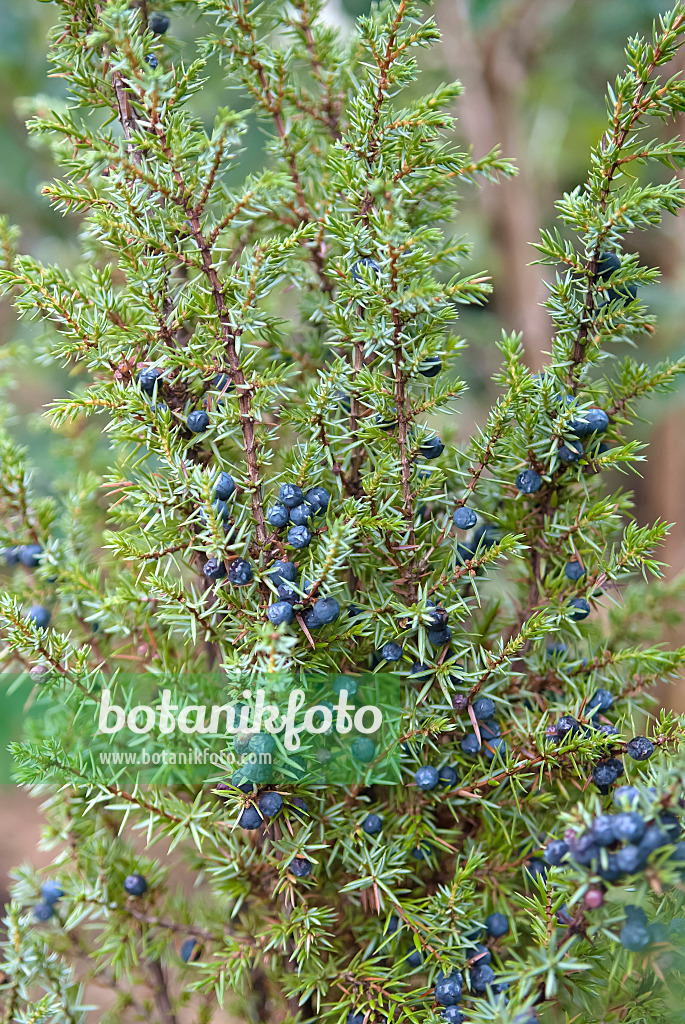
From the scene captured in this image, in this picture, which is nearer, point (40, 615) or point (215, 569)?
point (215, 569)

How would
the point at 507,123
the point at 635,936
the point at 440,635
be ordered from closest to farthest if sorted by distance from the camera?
1. the point at 635,936
2. the point at 440,635
3. the point at 507,123

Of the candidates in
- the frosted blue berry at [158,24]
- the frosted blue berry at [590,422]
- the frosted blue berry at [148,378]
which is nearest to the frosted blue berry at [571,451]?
the frosted blue berry at [590,422]

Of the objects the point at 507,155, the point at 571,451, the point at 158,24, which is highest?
the point at 507,155

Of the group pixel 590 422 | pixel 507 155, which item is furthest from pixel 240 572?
pixel 507 155

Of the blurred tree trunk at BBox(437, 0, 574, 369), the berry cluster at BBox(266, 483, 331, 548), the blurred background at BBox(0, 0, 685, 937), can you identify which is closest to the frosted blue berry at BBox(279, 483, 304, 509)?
the berry cluster at BBox(266, 483, 331, 548)

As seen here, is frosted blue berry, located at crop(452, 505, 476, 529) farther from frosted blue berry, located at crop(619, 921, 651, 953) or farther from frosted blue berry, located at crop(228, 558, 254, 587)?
frosted blue berry, located at crop(619, 921, 651, 953)

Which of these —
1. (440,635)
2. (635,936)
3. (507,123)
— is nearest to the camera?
(635,936)

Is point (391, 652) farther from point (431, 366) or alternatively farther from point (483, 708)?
point (431, 366)
